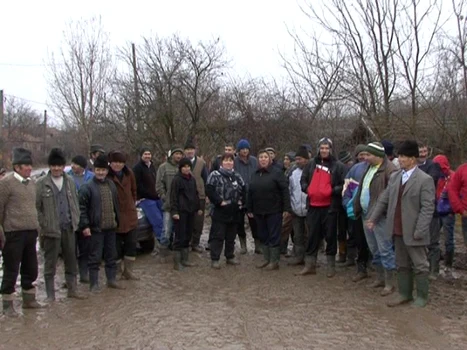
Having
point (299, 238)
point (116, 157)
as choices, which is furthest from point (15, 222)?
point (299, 238)

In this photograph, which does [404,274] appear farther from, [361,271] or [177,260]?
[177,260]

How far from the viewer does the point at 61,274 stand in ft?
26.6

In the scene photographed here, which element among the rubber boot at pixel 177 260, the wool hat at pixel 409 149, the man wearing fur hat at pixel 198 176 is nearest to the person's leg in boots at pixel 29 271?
the rubber boot at pixel 177 260

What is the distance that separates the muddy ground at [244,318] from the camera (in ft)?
15.9

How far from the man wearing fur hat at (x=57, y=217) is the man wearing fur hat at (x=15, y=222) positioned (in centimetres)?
28

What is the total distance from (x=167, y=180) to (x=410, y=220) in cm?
435

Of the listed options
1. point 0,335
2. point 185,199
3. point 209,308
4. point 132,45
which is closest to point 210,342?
point 209,308

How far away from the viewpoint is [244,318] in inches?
217

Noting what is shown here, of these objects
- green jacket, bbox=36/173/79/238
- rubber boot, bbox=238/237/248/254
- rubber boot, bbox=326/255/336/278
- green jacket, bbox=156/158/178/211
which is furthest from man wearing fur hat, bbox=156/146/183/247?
rubber boot, bbox=326/255/336/278

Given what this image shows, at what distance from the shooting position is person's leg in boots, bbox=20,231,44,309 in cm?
606

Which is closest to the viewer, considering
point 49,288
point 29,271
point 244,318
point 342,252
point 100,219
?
point 244,318

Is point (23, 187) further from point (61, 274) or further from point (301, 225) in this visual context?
point (301, 225)

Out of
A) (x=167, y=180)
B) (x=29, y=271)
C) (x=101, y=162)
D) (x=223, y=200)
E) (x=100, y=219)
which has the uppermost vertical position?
(x=101, y=162)

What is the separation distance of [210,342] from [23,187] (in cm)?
286
